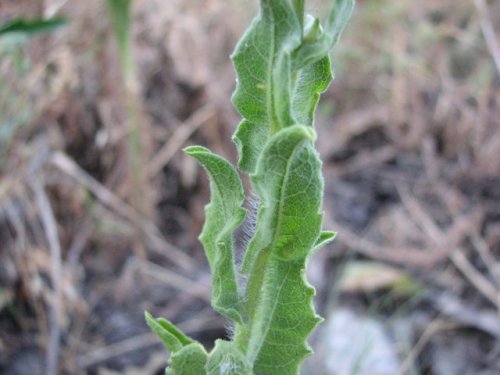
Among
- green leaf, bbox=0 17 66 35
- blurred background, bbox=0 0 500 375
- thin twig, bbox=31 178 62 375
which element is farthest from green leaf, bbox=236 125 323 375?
thin twig, bbox=31 178 62 375

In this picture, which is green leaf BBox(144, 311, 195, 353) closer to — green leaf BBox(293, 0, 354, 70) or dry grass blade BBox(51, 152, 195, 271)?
green leaf BBox(293, 0, 354, 70)

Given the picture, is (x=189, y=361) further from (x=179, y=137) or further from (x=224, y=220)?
(x=179, y=137)

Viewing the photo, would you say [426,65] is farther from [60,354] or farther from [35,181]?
[60,354]

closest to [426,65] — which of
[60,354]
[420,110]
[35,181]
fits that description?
[420,110]

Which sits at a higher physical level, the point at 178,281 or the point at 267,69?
the point at 267,69

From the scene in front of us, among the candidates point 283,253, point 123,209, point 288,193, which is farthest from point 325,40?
point 123,209

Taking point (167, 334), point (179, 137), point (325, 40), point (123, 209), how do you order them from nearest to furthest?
point (325, 40)
point (167, 334)
point (123, 209)
point (179, 137)

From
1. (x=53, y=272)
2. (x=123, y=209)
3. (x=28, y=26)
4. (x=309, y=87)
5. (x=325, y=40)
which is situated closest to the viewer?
(x=325, y=40)
